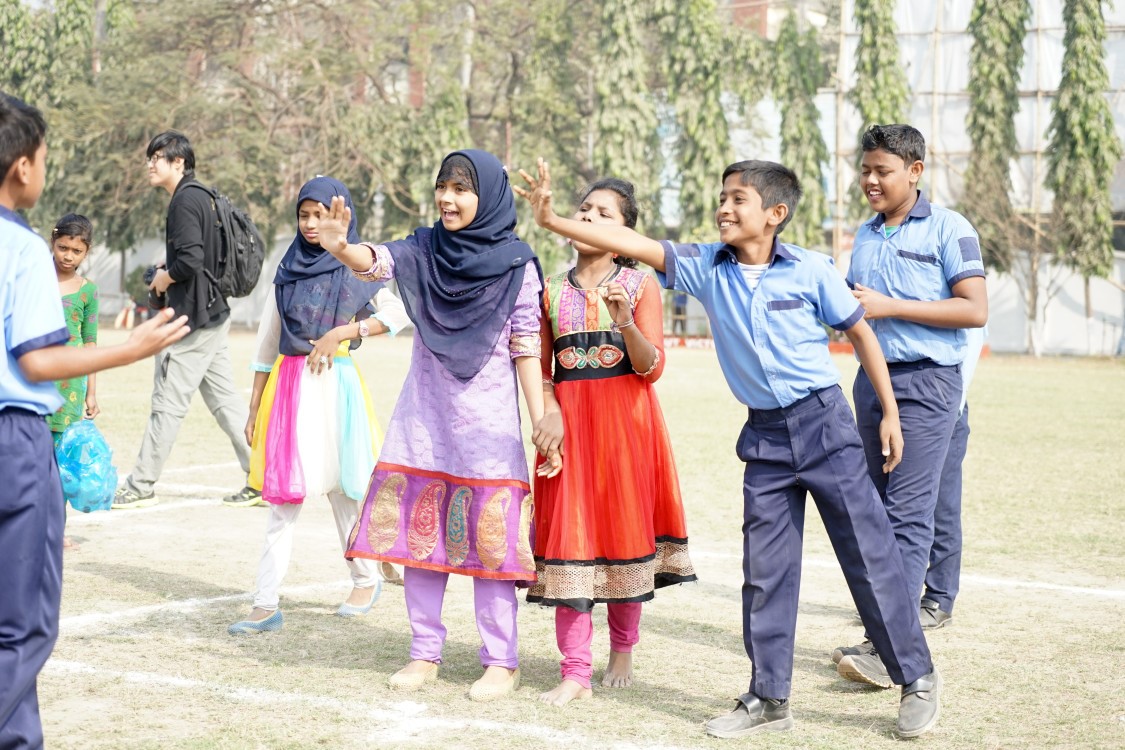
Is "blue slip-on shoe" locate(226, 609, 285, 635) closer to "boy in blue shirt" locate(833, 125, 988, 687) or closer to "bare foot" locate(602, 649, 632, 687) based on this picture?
"bare foot" locate(602, 649, 632, 687)

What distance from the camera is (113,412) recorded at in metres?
13.6

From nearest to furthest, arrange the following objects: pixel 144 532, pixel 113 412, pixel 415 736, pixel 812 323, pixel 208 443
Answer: pixel 415 736 → pixel 812 323 → pixel 144 532 → pixel 208 443 → pixel 113 412

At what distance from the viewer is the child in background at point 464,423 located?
4555mm

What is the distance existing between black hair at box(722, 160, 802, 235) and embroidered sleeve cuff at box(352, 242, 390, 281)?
120cm

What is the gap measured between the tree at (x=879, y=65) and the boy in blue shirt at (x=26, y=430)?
109 feet

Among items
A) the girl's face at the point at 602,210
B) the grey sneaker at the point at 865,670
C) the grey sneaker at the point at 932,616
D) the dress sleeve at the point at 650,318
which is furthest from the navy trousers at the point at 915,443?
the girl's face at the point at 602,210

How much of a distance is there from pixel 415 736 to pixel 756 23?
3731 cm

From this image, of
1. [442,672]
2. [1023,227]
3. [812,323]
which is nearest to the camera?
[812,323]

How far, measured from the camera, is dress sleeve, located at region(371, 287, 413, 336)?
18.3ft

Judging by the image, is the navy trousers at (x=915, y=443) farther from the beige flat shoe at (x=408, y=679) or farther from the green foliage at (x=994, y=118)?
the green foliage at (x=994, y=118)

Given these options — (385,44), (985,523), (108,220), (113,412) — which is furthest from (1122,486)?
(108,220)

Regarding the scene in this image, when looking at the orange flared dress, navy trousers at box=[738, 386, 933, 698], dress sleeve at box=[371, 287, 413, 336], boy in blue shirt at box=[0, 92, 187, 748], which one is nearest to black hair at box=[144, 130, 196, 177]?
dress sleeve at box=[371, 287, 413, 336]

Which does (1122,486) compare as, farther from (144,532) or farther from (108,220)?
(108,220)

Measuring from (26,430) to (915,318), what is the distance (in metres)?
3.24
